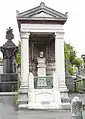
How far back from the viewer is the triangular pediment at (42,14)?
639 inches

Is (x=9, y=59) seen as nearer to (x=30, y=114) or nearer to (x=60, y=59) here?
(x=60, y=59)

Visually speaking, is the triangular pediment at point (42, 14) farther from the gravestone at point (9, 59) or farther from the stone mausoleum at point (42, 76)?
the gravestone at point (9, 59)

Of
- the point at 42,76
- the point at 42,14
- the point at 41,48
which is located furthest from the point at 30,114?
the point at 41,48

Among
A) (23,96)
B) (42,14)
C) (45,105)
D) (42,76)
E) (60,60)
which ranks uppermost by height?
(42,14)

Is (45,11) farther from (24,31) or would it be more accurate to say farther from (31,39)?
(31,39)

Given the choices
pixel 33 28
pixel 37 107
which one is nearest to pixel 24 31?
pixel 33 28

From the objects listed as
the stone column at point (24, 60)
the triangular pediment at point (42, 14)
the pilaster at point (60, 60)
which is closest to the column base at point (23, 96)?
the stone column at point (24, 60)

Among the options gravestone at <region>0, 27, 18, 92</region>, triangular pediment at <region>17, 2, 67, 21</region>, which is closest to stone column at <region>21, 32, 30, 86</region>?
triangular pediment at <region>17, 2, 67, 21</region>

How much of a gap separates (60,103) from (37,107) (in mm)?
1266

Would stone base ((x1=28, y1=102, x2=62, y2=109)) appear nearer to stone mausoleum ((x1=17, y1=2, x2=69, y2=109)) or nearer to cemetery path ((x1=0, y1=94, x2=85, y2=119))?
stone mausoleum ((x1=17, y1=2, x2=69, y2=109))

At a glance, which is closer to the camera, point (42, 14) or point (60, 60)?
point (60, 60)

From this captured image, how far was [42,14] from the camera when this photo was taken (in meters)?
16.5

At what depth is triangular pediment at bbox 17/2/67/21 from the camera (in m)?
16.2

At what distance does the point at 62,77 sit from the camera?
1617cm
